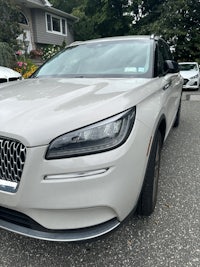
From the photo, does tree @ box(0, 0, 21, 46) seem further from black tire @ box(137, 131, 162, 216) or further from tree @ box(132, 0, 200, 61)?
black tire @ box(137, 131, 162, 216)

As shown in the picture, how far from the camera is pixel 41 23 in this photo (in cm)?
2112

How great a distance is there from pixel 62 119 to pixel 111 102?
1.28ft

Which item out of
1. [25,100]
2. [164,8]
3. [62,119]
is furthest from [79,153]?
[164,8]

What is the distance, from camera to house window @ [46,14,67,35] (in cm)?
2230

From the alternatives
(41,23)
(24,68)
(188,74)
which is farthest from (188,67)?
(41,23)

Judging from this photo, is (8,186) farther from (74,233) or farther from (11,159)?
(74,233)

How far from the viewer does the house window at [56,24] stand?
22.3 m

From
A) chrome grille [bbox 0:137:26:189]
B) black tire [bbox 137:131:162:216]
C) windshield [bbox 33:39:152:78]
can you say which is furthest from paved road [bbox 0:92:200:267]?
windshield [bbox 33:39:152:78]

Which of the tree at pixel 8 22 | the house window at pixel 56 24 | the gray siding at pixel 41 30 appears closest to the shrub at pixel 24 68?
the tree at pixel 8 22

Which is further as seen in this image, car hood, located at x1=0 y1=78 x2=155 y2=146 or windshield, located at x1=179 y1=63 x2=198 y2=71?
windshield, located at x1=179 y1=63 x2=198 y2=71

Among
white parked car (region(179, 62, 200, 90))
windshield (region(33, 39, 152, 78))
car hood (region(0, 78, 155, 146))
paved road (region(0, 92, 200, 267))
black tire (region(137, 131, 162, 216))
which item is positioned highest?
windshield (region(33, 39, 152, 78))

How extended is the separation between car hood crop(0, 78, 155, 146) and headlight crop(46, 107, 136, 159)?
1.6 inches

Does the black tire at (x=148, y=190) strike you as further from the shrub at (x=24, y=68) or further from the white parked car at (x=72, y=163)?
the shrub at (x=24, y=68)

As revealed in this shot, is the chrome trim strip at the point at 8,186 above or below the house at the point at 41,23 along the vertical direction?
below
